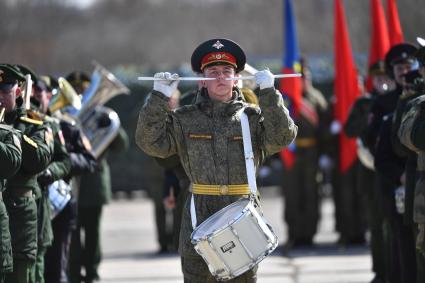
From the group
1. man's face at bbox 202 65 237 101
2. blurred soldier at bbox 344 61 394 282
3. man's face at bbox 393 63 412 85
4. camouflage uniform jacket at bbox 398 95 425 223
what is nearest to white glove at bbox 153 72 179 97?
man's face at bbox 202 65 237 101

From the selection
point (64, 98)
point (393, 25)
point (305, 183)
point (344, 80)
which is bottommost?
point (305, 183)

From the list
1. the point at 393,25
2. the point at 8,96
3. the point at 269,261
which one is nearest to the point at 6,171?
the point at 8,96

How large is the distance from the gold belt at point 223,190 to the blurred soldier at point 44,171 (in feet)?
6.42

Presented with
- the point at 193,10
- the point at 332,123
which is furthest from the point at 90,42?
the point at 332,123

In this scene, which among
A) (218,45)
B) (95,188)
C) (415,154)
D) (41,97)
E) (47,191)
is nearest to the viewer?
(218,45)

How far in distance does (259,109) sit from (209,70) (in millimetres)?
411

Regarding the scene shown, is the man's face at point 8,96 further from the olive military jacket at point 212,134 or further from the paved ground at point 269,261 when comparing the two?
the paved ground at point 269,261

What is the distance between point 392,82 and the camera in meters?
12.5

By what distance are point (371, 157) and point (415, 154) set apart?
2.41 metres

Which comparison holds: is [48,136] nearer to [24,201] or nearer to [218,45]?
[24,201]

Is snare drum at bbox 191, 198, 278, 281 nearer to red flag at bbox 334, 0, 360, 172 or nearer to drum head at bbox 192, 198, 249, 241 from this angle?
drum head at bbox 192, 198, 249, 241

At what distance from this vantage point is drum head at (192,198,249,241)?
8180 millimetres

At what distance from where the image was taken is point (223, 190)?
27.8 ft

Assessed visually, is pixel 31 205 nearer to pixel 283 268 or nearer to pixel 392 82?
pixel 392 82
